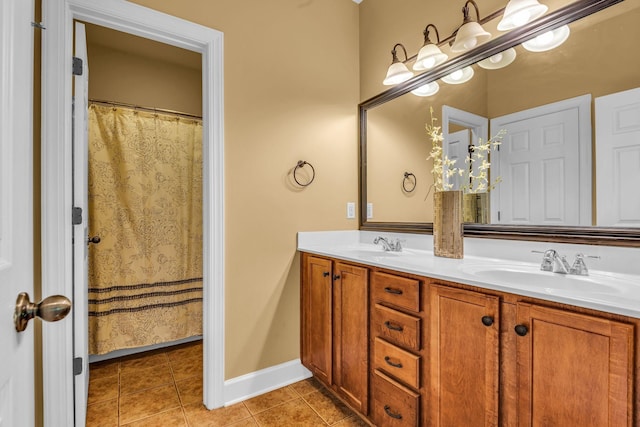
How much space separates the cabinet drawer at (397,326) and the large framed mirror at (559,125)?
25.5 inches

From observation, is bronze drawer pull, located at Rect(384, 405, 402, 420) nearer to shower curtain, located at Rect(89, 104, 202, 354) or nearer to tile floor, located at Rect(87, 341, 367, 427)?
tile floor, located at Rect(87, 341, 367, 427)

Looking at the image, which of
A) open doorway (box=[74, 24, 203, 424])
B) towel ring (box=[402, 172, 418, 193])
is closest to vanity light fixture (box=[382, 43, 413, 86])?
towel ring (box=[402, 172, 418, 193])

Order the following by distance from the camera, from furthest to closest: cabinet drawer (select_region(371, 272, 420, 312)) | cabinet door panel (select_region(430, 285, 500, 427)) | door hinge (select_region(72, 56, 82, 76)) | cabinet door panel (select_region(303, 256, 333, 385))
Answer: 1. cabinet door panel (select_region(303, 256, 333, 385))
2. door hinge (select_region(72, 56, 82, 76))
3. cabinet drawer (select_region(371, 272, 420, 312))
4. cabinet door panel (select_region(430, 285, 500, 427))

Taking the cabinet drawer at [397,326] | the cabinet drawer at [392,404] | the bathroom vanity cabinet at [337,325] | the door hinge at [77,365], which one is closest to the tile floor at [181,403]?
the bathroom vanity cabinet at [337,325]

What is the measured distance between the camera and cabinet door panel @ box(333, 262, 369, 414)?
1.57 metres

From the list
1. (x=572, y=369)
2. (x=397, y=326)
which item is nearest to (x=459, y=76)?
(x=397, y=326)

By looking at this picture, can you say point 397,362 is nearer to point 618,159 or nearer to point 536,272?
point 536,272

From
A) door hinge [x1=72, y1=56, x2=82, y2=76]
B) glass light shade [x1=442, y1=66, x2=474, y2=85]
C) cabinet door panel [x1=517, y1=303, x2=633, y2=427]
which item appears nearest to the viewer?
Result: cabinet door panel [x1=517, y1=303, x2=633, y2=427]

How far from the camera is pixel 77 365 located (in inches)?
60.2

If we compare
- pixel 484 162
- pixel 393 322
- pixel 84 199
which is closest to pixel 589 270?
pixel 484 162

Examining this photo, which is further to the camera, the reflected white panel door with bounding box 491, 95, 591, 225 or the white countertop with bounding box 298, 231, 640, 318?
the reflected white panel door with bounding box 491, 95, 591, 225

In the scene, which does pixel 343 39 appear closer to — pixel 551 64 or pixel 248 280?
pixel 551 64

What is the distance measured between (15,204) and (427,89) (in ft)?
6.46

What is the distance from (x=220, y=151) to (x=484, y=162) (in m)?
1.41
